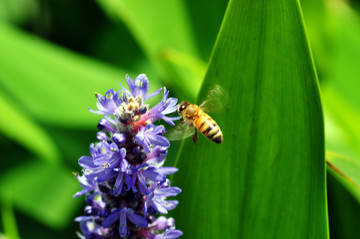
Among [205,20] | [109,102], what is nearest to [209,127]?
[109,102]

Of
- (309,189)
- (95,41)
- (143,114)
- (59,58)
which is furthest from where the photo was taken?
(95,41)

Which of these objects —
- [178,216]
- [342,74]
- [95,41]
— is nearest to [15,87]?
[95,41]

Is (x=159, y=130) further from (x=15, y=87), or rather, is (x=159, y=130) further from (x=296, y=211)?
(x=15, y=87)

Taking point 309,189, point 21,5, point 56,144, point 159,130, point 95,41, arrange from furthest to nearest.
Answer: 1. point 21,5
2. point 95,41
3. point 56,144
4. point 309,189
5. point 159,130

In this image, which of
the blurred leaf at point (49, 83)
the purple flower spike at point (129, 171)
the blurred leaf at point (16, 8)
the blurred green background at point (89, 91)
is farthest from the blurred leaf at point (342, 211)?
the blurred leaf at point (16, 8)

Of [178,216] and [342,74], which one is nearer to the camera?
[178,216]

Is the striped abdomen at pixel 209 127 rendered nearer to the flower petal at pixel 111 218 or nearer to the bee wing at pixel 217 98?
the bee wing at pixel 217 98
